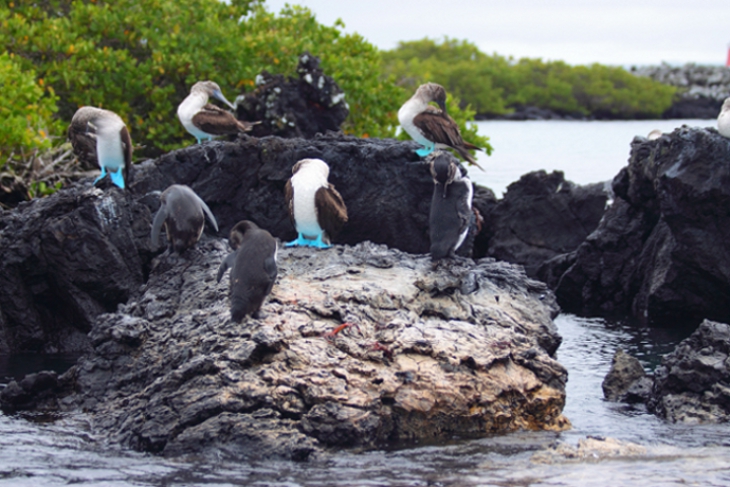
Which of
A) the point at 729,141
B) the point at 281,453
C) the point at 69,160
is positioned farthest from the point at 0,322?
the point at 729,141

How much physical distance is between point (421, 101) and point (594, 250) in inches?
125

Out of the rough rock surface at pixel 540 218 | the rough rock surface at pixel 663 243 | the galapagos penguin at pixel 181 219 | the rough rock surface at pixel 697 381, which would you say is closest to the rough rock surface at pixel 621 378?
the rough rock surface at pixel 697 381

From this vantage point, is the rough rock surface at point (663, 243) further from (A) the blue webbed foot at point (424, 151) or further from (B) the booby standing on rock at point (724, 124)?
(A) the blue webbed foot at point (424, 151)

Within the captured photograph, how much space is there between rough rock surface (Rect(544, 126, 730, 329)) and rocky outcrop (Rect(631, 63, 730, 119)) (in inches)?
1472

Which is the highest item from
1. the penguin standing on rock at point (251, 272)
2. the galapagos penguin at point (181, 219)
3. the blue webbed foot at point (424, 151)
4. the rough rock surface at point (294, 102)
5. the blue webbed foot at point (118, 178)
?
the rough rock surface at point (294, 102)

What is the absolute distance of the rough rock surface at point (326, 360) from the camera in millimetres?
5082

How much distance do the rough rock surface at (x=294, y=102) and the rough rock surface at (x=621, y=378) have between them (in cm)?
602

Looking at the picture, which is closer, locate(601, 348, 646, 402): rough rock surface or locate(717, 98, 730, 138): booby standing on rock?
locate(601, 348, 646, 402): rough rock surface

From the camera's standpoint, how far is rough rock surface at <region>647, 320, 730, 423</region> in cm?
618

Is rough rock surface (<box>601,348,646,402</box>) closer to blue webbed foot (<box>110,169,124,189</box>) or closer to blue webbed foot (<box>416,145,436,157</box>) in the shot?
blue webbed foot (<box>416,145,436,157</box>)

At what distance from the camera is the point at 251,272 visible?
5664mm

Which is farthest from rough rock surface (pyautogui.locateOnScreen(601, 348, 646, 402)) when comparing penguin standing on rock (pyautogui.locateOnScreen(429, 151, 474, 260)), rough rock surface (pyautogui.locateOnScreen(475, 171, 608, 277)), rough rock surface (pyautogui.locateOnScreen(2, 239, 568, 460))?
rough rock surface (pyautogui.locateOnScreen(475, 171, 608, 277))

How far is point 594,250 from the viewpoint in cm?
1119

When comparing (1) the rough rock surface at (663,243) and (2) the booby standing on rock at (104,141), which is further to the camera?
(1) the rough rock surface at (663,243)
